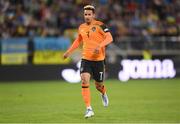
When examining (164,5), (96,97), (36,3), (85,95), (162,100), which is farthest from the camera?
(164,5)

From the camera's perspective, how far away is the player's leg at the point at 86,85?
43.2 feet

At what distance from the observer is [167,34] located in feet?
97.3

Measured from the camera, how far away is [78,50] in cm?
2744

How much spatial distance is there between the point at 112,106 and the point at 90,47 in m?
2.77

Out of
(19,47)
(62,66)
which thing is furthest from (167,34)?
(19,47)

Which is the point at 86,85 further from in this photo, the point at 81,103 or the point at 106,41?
the point at 81,103

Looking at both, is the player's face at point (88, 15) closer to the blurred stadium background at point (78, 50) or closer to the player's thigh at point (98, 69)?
the player's thigh at point (98, 69)

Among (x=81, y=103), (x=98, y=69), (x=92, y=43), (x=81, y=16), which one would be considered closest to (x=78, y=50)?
(x=81, y=16)

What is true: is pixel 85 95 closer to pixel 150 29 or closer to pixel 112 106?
pixel 112 106

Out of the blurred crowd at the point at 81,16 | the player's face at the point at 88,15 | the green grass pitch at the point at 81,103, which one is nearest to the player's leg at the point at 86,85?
the green grass pitch at the point at 81,103

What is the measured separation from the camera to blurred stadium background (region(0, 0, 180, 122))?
24750 mm

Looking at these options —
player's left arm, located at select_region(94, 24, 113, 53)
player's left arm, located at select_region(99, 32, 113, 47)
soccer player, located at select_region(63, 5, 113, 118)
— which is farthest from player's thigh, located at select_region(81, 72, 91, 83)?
player's left arm, located at select_region(99, 32, 113, 47)

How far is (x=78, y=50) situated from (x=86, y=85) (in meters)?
14.1

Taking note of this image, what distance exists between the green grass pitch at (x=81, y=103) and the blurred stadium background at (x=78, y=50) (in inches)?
1.8
